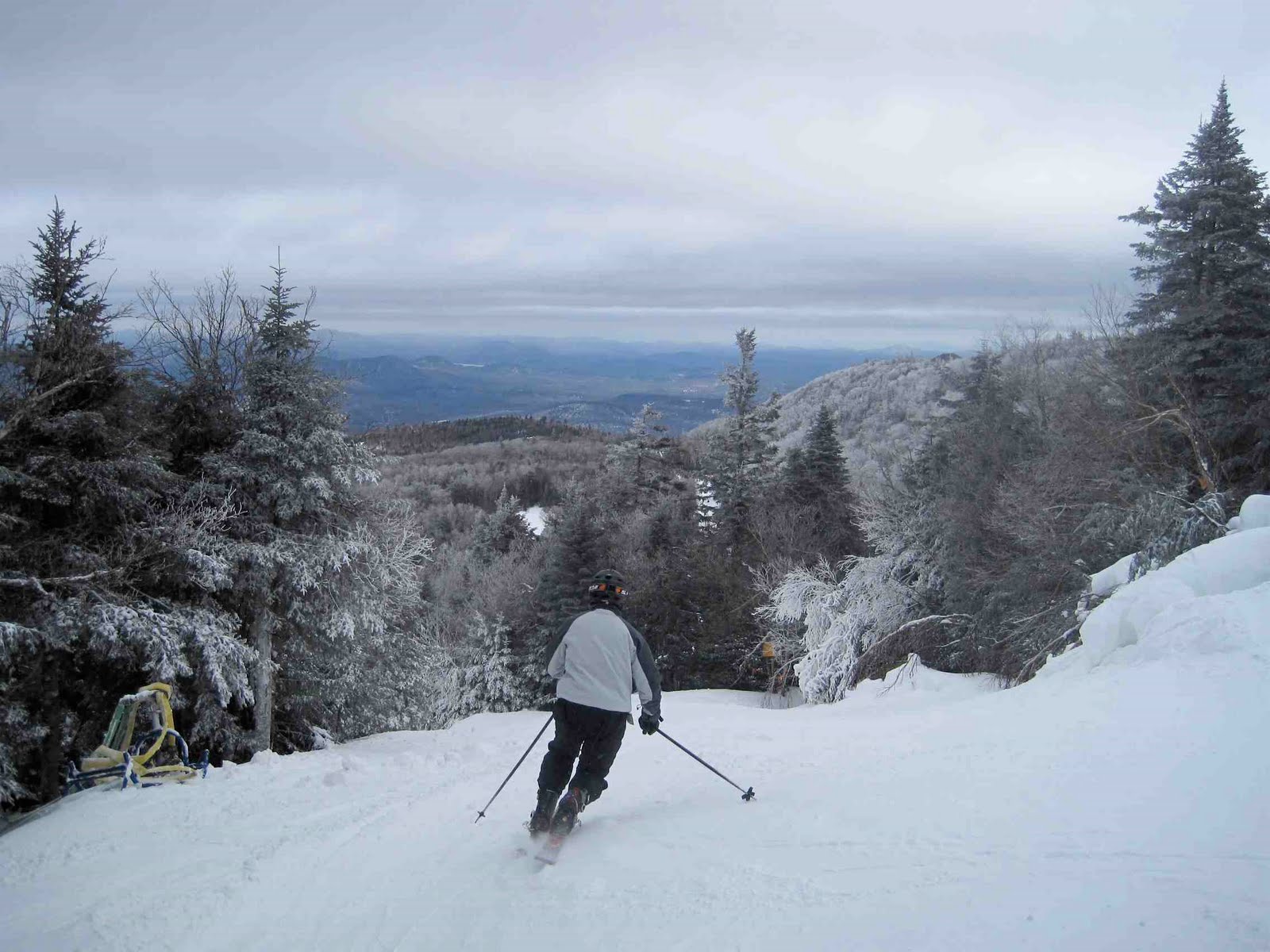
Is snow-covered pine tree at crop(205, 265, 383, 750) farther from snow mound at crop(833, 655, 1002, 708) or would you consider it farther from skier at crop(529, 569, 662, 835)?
snow mound at crop(833, 655, 1002, 708)

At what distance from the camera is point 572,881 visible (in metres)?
4.75

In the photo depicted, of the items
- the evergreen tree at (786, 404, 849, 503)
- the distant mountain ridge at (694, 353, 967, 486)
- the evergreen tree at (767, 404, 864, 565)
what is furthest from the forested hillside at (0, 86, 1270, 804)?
the distant mountain ridge at (694, 353, 967, 486)

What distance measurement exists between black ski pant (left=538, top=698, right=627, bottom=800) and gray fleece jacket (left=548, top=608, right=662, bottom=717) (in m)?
0.08

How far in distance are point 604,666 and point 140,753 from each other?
591 cm

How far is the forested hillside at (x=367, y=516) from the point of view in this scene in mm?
10906

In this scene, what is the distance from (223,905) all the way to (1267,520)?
463 inches

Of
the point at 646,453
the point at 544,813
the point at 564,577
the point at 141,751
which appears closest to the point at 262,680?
the point at 141,751

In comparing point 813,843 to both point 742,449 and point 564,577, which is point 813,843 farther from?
point 742,449

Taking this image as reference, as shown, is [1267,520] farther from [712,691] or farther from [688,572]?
[688,572]

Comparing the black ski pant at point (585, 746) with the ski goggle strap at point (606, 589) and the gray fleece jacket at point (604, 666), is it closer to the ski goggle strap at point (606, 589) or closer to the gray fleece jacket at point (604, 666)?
the gray fleece jacket at point (604, 666)

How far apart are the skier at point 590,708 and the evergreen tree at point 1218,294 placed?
15.1 meters

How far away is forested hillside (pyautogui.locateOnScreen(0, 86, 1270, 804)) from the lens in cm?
1091

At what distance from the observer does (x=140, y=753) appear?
811 centimetres

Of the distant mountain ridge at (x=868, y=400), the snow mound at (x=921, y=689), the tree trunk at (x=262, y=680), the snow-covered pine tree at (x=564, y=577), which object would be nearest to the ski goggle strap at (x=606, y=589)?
the snow mound at (x=921, y=689)
